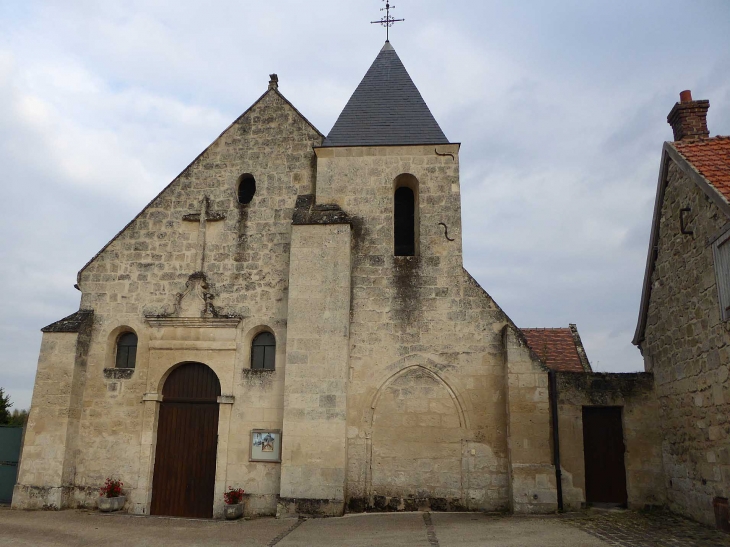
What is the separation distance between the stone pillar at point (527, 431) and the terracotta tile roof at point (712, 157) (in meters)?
3.77

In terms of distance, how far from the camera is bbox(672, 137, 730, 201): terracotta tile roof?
787 cm

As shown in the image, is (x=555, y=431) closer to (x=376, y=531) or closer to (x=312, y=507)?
(x=376, y=531)

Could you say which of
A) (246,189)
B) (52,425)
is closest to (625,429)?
(246,189)

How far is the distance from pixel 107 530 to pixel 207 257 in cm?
502

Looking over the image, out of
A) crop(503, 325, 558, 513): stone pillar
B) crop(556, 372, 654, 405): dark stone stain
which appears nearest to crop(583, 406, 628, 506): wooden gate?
crop(556, 372, 654, 405): dark stone stain

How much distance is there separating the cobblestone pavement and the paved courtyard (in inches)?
0.5

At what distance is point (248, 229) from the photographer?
457 inches

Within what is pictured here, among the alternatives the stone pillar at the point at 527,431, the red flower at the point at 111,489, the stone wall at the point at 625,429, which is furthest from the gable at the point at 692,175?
the red flower at the point at 111,489

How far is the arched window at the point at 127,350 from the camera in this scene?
37.5 ft

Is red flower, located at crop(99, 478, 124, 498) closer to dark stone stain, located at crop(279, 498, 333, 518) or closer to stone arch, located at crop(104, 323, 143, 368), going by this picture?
stone arch, located at crop(104, 323, 143, 368)

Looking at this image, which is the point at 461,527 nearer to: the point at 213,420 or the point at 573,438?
the point at 573,438

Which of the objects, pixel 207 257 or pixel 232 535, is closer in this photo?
pixel 232 535

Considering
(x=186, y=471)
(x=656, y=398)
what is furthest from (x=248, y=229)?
(x=656, y=398)

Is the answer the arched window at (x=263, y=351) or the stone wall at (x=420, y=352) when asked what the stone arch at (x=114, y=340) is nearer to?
the arched window at (x=263, y=351)
